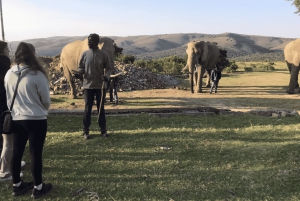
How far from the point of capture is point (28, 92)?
3.47 meters

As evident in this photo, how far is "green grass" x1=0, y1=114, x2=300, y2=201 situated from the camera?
3873mm

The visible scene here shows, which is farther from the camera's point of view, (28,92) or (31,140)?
(31,140)

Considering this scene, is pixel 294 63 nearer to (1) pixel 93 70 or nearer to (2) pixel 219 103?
(2) pixel 219 103

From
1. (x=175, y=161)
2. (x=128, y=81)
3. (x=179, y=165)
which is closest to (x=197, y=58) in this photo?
(x=128, y=81)

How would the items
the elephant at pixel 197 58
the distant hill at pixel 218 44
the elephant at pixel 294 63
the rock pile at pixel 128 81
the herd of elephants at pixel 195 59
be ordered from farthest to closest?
the distant hill at pixel 218 44 → the rock pile at pixel 128 81 → the elephant at pixel 197 58 → the elephant at pixel 294 63 → the herd of elephants at pixel 195 59

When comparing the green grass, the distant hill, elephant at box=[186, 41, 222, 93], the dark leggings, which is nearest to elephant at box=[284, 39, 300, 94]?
elephant at box=[186, 41, 222, 93]

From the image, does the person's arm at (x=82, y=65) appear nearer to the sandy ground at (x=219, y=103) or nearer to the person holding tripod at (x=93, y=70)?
the person holding tripod at (x=93, y=70)

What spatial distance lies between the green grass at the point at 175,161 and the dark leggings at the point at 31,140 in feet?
1.28

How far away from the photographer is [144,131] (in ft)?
22.2

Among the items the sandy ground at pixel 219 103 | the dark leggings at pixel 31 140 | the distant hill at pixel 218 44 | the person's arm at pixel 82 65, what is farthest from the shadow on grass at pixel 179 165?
the distant hill at pixel 218 44

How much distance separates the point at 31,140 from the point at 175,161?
240cm

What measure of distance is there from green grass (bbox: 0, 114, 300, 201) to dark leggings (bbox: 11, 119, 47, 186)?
389 mm

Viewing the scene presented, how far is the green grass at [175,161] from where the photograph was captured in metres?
3.87

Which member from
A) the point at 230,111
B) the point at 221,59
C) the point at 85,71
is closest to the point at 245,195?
the point at 85,71
